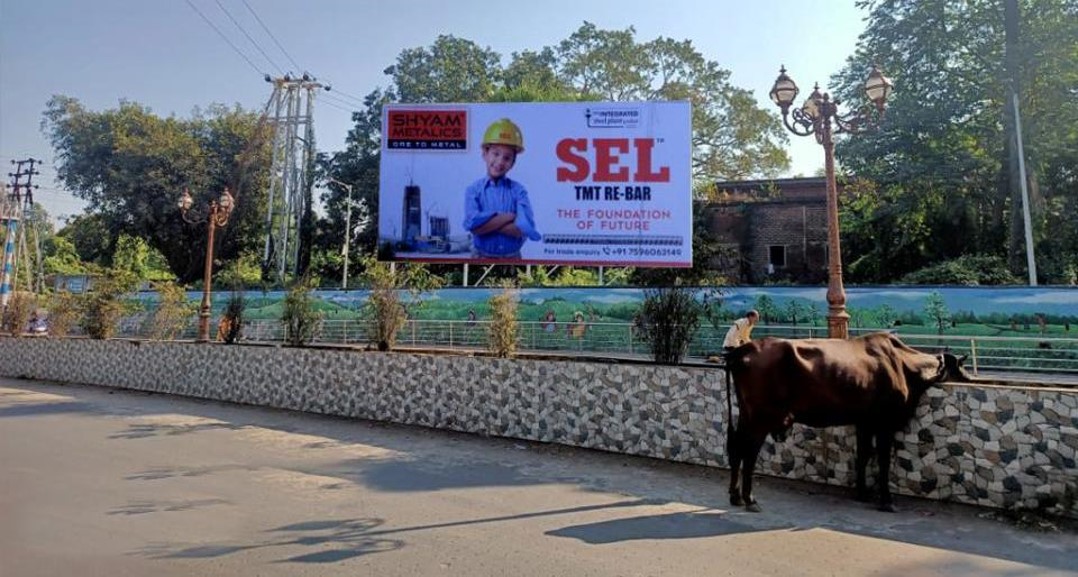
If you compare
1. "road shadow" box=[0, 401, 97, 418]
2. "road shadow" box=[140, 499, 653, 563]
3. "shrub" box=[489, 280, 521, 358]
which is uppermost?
"shrub" box=[489, 280, 521, 358]

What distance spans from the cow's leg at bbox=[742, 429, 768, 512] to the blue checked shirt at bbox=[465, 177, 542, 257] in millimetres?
13148

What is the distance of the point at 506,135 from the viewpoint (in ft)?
63.0

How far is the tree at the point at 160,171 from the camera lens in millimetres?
35281

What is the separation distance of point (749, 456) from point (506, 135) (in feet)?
48.2

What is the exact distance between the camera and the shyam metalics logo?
18.4m

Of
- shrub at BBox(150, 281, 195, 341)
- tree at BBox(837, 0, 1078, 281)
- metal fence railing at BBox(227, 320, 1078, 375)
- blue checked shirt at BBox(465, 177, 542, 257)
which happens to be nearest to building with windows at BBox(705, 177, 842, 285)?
tree at BBox(837, 0, 1078, 281)

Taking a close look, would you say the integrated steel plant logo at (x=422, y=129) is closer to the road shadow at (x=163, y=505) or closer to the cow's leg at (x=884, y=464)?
the road shadow at (x=163, y=505)

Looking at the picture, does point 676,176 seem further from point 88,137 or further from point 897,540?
point 88,137

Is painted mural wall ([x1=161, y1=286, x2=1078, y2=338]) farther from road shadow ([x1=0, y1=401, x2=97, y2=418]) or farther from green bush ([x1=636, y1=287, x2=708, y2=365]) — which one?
road shadow ([x1=0, y1=401, x2=97, y2=418])

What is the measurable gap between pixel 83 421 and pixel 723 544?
11.4 metres

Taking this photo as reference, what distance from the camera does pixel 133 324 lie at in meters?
21.2

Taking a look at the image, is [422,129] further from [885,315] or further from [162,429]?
[885,315]

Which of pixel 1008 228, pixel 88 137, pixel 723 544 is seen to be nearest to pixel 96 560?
pixel 723 544

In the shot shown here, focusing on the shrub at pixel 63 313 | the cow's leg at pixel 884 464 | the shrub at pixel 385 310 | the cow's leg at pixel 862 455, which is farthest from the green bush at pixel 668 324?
the shrub at pixel 63 313
